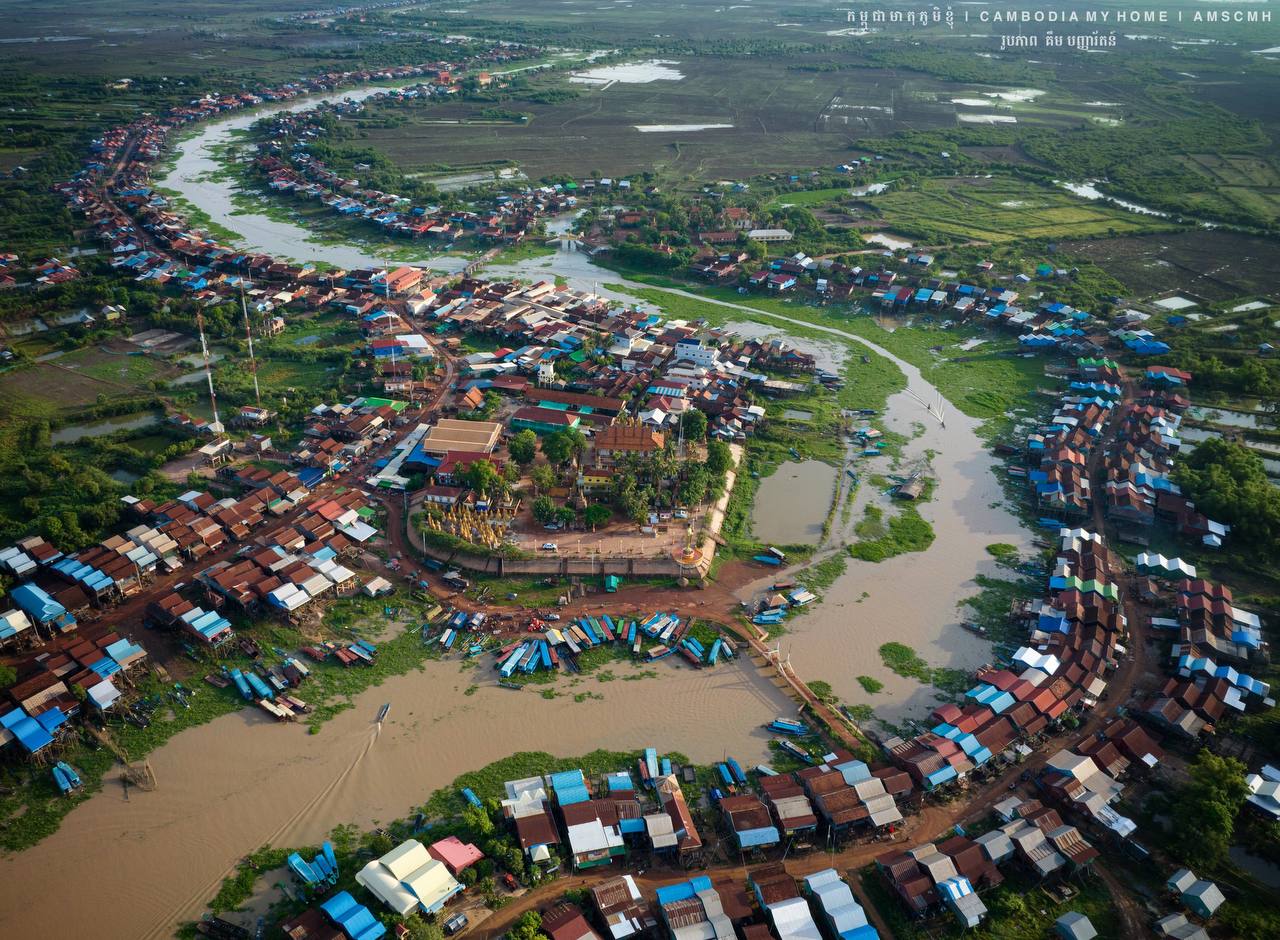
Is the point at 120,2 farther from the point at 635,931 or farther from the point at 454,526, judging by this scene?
the point at 635,931

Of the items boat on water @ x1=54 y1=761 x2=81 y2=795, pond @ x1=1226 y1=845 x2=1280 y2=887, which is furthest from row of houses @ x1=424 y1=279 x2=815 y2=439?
pond @ x1=1226 y1=845 x2=1280 y2=887

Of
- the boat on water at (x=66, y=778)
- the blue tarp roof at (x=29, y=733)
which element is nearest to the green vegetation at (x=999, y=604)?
the boat on water at (x=66, y=778)

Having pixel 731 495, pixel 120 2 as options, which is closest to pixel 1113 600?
pixel 731 495

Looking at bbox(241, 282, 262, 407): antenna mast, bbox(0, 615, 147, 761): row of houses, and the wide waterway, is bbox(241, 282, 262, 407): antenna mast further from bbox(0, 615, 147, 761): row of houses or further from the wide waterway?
the wide waterway

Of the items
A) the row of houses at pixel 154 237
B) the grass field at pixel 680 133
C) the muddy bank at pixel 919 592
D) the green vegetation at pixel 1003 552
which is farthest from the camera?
the grass field at pixel 680 133

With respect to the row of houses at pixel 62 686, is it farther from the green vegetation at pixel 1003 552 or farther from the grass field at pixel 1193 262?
the grass field at pixel 1193 262

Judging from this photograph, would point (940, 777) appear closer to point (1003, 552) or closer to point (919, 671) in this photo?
point (919, 671)
